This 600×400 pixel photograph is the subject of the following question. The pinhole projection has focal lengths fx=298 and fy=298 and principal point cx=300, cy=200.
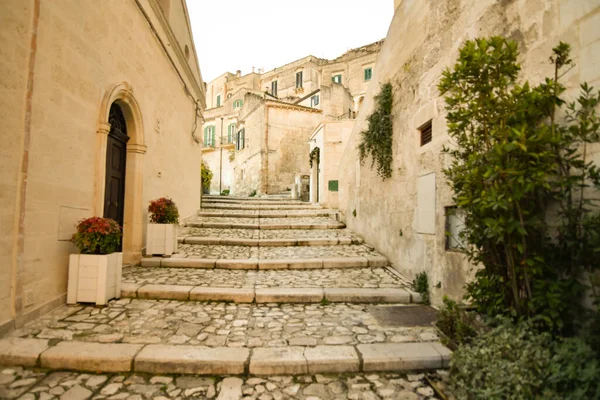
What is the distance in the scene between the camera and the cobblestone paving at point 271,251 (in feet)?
18.2

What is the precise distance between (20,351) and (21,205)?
1.28m

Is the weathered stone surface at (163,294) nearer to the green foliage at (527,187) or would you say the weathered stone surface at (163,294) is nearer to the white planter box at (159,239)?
the white planter box at (159,239)

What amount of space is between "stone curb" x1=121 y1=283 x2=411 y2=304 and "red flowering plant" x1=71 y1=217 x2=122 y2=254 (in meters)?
0.64

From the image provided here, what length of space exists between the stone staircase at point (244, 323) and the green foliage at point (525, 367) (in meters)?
0.70

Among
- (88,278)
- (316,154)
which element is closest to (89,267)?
(88,278)

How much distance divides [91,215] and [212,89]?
1879 inches

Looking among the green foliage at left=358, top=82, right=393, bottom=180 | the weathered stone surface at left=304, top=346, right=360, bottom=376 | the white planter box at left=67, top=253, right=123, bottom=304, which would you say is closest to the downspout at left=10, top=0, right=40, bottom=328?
the white planter box at left=67, top=253, right=123, bottom=304

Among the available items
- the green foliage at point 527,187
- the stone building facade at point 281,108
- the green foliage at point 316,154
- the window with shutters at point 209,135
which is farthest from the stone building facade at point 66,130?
the window with shutters at point 209,135

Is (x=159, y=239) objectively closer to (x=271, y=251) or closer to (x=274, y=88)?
(x=271, y=251)

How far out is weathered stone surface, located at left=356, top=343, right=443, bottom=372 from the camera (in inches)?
94.1

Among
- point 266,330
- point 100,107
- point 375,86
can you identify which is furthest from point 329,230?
point 100,107

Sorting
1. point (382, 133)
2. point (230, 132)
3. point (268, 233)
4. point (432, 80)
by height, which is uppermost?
point (230, 132)

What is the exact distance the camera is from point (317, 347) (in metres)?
2.58

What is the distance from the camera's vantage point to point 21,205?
277cm
